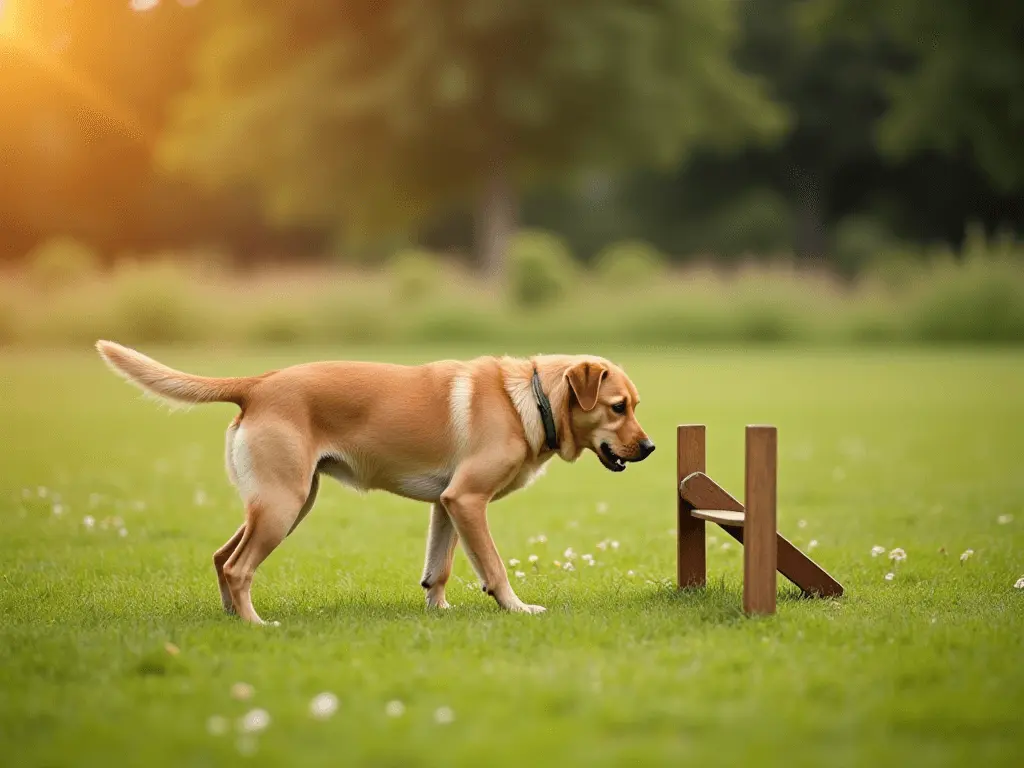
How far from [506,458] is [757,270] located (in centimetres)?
2749

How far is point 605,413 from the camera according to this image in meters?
6.24

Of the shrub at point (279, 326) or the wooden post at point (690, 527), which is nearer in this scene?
the wooden post at point (690, 527)

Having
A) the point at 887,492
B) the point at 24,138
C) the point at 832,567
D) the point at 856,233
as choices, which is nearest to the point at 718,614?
the point at 832,567

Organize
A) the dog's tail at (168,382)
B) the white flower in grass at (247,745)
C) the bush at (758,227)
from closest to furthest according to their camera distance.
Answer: the white flower in grass at (247,745)
the dog's tail at (168,382)
the bush at (758,227)

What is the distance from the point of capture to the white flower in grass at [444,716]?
3.98 m

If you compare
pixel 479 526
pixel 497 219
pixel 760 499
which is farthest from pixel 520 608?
pixel 497 219

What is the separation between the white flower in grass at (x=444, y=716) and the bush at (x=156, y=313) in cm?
2782

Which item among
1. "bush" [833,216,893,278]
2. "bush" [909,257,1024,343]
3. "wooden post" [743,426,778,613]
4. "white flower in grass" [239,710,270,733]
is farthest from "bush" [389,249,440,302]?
"white flower in grass" [239,710,270,733]

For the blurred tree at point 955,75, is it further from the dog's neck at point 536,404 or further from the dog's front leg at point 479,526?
the dog's front leg at point 479,526

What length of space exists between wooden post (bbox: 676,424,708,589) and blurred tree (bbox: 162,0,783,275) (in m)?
32.3

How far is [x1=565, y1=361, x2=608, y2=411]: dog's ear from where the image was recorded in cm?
616

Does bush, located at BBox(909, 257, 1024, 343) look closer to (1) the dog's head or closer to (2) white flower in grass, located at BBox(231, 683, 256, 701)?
(1) the dog's head

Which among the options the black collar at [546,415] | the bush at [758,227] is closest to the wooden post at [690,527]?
the black collar at [546,415]

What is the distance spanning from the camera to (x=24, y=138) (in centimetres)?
5125
